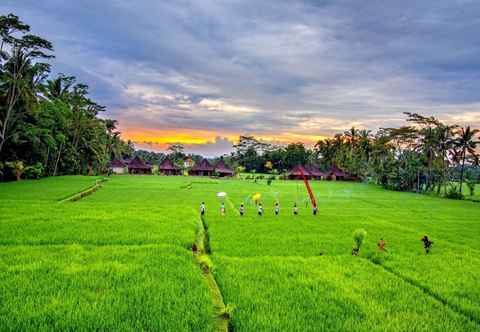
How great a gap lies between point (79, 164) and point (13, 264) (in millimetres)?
45863

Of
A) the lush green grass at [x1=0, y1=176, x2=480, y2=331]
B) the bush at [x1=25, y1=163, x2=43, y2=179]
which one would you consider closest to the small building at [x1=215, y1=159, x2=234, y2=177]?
the bush at [x1=25, y1=163, x2=43, y2=179]

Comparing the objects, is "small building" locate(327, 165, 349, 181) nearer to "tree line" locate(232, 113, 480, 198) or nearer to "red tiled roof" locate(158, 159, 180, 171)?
"tree line" locate(232, 113, 480, 198)

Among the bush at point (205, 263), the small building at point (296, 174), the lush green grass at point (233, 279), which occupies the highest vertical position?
the small building at point (296, 174)

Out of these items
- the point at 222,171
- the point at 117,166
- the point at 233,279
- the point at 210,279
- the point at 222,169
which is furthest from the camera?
the point at 222,169

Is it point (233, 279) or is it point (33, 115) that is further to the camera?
point (33, 115)

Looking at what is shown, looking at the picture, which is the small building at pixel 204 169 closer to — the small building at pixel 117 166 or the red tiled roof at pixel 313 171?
the small building at pixel 117 166

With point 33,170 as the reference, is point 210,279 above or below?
below

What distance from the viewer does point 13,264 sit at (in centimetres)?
606

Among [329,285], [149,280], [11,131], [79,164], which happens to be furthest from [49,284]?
[79,164]

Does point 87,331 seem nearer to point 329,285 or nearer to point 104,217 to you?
point 329,285

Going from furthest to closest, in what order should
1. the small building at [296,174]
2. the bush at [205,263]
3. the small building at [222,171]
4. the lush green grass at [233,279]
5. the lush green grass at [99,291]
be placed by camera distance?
the small building at [222,171], the small building at [296,174], the bush at [205,263], the lush green grass at [233,279], the lush green grass at [99,291]

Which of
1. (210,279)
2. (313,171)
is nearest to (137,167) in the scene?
(313,171)

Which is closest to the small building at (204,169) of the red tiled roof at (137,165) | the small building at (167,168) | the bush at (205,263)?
the small building at (167,168)

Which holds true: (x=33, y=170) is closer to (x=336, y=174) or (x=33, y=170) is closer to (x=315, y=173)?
(x=315, y=173)
